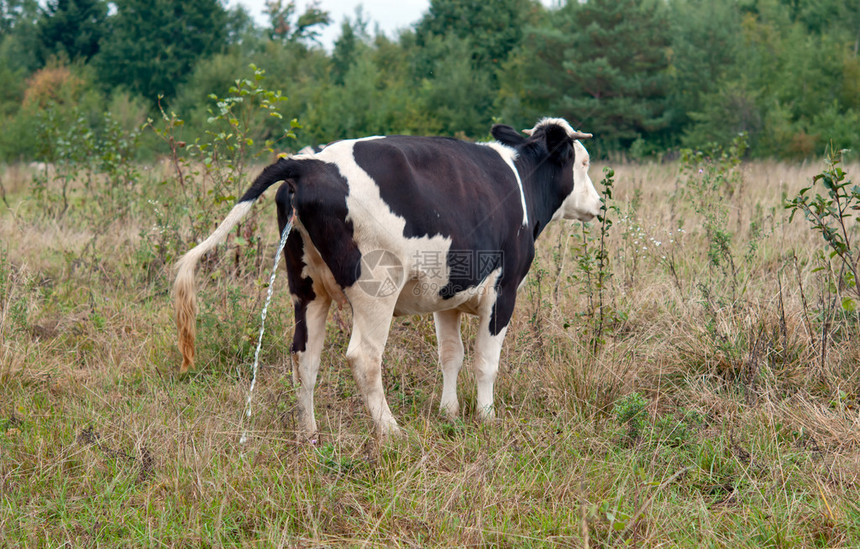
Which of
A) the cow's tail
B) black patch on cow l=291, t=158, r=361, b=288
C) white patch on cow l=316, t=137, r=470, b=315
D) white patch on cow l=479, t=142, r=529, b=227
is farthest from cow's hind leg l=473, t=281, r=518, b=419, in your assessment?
the cow's tail

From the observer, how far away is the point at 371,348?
3.74 m

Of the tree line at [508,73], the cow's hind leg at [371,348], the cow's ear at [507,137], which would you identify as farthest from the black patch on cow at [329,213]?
the tree line at [508,73]

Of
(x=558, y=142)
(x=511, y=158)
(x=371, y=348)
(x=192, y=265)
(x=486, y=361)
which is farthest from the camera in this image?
(x=558, y=142)

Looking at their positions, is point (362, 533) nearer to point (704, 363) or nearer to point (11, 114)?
point (704, 363)

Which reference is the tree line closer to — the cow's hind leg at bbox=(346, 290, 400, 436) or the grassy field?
the grassy field

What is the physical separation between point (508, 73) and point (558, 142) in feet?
91.6

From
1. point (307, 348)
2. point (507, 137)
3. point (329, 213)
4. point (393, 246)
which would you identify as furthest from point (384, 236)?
point (507, 137)

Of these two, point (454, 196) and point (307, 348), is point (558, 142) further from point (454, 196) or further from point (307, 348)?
point (307, 348)

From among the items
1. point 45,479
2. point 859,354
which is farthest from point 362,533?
point 859,354

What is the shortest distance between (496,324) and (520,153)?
1.12 m

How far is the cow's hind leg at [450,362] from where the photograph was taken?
4.38m

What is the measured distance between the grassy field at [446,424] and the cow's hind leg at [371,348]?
17cm

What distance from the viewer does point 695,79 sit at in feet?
95.1

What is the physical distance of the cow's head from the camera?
4.74 m
